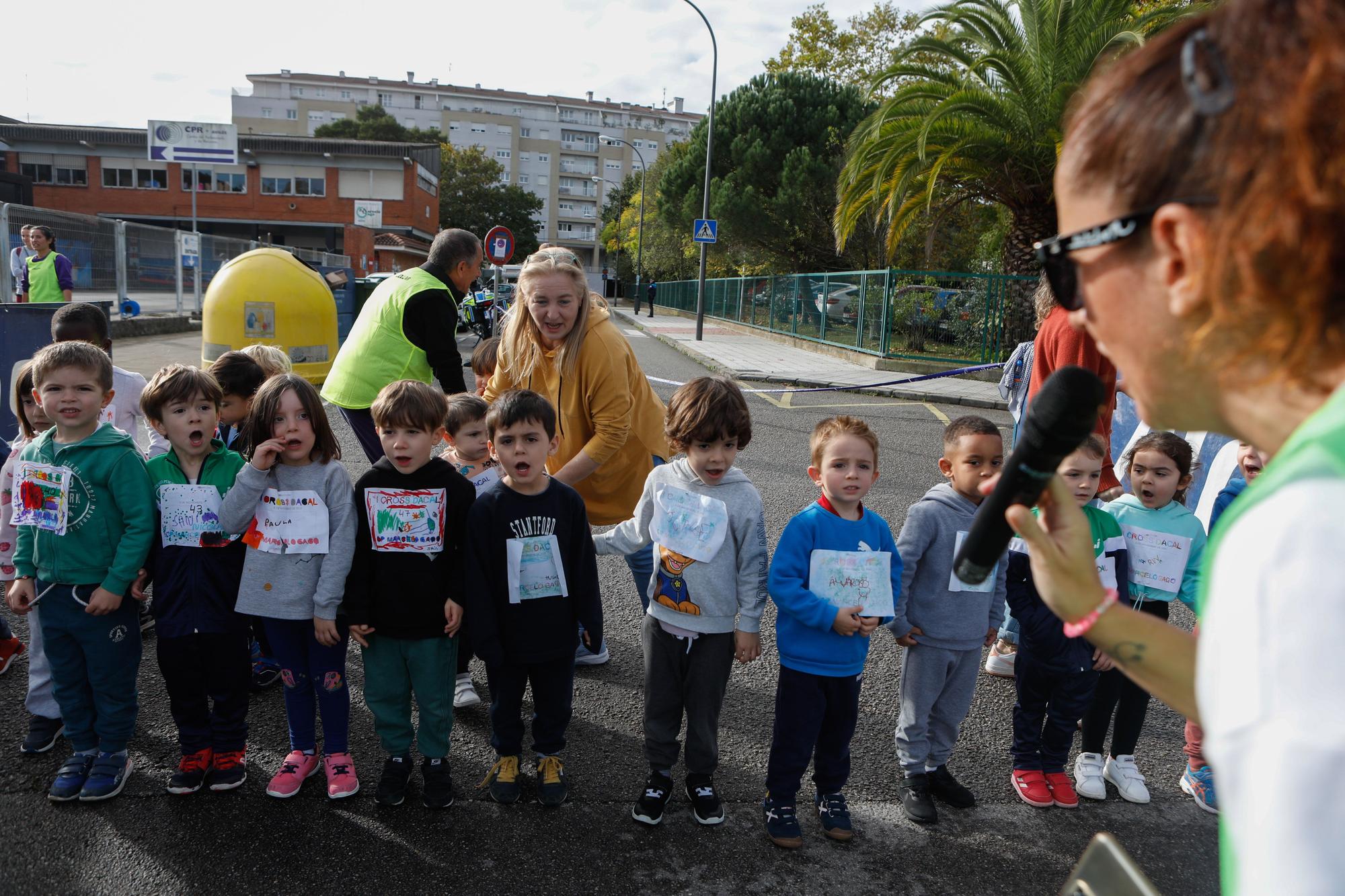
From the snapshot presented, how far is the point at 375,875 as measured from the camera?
271 centimetres

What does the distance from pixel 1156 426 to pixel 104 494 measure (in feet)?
10.9

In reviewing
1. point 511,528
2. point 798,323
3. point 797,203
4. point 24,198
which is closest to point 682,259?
point 797,203

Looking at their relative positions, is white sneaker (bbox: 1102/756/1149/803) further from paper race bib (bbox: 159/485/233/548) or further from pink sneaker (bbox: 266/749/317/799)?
paper race bib (bbox: 159/485/233/548)

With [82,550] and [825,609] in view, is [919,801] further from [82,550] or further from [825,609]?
[82,550]

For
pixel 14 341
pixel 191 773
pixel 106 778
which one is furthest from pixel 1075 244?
pixel 14 341

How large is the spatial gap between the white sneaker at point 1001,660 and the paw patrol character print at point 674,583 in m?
2.02

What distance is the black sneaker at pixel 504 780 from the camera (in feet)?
10.3

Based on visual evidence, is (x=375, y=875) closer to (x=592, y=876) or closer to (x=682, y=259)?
(x=592, y=876)

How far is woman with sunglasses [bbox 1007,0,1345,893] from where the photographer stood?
0.63 metres

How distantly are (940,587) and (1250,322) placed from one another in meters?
2.53

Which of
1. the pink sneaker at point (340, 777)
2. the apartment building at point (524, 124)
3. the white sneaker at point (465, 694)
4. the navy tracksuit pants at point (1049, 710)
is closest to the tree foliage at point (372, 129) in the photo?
the apartment building at point (524, 124)

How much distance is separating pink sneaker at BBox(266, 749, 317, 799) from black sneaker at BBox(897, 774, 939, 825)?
213cm

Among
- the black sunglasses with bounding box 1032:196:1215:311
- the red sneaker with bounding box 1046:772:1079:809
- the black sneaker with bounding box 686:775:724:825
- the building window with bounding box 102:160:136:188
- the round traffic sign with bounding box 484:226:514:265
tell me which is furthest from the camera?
the building window with bounding box 102:160:136:188

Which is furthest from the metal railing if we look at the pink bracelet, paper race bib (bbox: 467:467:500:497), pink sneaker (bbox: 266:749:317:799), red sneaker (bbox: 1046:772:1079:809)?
the pink bracelet
